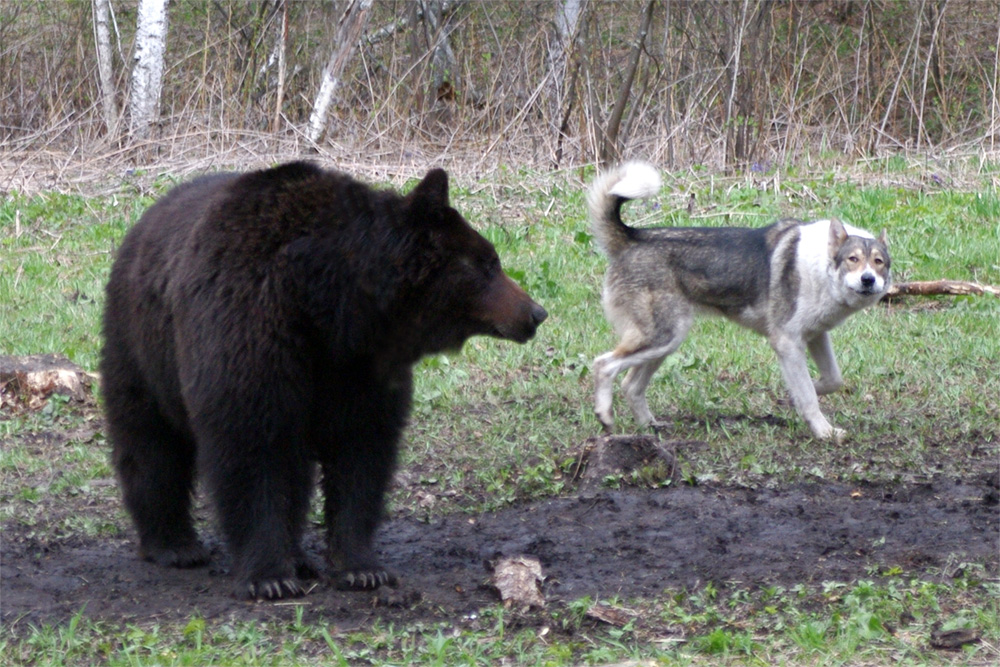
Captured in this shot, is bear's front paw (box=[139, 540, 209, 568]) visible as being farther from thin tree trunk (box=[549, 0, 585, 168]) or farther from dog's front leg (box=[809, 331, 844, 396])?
thin tree trunk (box=[549, 0, 585, 168])

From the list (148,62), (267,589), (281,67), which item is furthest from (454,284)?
(148,62)

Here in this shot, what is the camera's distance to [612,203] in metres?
6.41

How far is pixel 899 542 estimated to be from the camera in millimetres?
4391

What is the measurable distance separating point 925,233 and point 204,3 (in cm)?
801

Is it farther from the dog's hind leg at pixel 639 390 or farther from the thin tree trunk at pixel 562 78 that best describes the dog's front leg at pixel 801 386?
the thin tree trunk at pixel 562 78

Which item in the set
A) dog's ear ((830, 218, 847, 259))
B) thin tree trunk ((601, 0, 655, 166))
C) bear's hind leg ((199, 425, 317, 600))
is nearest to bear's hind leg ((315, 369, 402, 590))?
bear's hind leg ((199, 425, 317, 600))

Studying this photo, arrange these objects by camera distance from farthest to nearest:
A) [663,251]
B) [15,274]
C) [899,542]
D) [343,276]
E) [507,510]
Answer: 1. [15,274]
2. [663,251]
3. [507,510]
4. [899,542]
5. [343,276]

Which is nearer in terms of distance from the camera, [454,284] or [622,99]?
[454,284]

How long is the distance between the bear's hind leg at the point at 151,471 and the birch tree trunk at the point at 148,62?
8.18 meters

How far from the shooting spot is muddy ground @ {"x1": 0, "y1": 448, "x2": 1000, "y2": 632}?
3.94m

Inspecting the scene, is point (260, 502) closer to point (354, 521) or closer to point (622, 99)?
point (354, 521)

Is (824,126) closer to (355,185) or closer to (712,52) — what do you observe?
(712,52)

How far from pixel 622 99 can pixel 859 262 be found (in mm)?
5164

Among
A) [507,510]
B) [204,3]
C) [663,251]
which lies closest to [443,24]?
[204,3]
